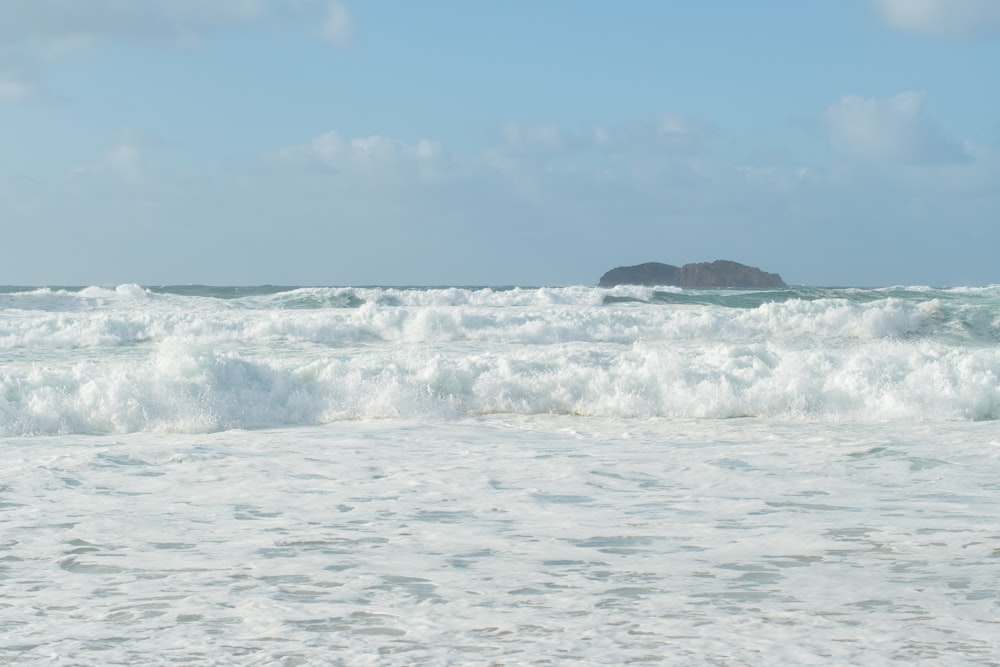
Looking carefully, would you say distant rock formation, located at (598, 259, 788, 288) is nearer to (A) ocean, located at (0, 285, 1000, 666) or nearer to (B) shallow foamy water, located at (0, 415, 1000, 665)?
(A) ocean, located at (0, 285, 1000, 666)

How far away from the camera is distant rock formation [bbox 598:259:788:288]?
67812 mm

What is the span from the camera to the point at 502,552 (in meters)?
5.14

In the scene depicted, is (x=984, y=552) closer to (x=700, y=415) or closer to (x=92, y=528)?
(x=92, y=528)

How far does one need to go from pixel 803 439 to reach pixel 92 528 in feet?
20.2

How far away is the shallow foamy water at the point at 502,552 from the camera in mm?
3707

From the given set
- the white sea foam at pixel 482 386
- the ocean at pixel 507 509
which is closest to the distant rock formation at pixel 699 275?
the white sea foam at pixel 482 386

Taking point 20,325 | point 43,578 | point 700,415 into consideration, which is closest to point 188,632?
point 43,578

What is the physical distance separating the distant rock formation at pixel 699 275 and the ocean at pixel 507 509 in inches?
2154

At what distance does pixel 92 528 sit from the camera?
5.71 metres

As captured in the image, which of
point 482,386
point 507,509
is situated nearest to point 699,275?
point 482,386

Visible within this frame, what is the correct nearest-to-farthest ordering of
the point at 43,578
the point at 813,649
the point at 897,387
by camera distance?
the point at 813,649 < the point at 43,578 < the point at 897,387

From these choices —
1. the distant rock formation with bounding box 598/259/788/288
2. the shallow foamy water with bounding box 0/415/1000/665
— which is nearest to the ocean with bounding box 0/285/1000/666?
the shallow foamy water with bounding box 0/415/1000/665

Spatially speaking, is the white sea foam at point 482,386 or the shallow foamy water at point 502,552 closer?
the shallow foamy water at point 502,552

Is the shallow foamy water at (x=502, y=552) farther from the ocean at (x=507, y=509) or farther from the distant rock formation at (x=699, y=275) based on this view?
the distant rock formation at (x=699, y=275)
